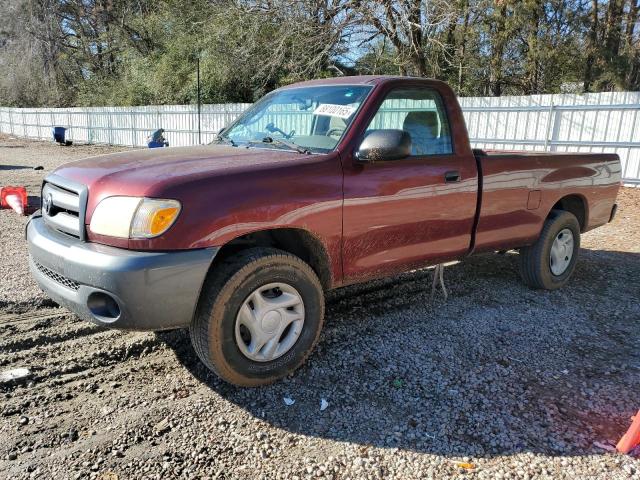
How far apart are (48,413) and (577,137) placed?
12992 mm

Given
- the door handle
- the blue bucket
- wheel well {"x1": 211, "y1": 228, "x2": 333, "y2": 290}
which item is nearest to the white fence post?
the door handle

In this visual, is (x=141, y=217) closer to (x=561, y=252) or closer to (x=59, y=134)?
(x=561, y=252)

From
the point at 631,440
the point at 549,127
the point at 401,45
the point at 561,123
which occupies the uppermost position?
the point at 401,45

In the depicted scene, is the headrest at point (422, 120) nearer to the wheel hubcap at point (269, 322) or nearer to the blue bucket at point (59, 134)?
the wheel hubcap at point (269, 322)

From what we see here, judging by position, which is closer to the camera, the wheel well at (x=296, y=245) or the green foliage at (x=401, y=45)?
the wheel well at (x=296, y=245)

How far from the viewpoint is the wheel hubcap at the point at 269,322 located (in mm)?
3083

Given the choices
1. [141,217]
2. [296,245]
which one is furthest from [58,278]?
[296,245]

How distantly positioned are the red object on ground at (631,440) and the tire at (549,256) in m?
2.50

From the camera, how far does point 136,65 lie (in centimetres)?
2970

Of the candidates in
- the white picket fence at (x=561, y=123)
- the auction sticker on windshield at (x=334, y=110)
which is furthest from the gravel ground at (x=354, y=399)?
the white picket fence at (x=561, y=123)

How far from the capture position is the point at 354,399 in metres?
3.12

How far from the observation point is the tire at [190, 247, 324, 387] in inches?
115

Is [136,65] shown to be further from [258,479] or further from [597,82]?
[258,479]

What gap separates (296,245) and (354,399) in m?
1.06
